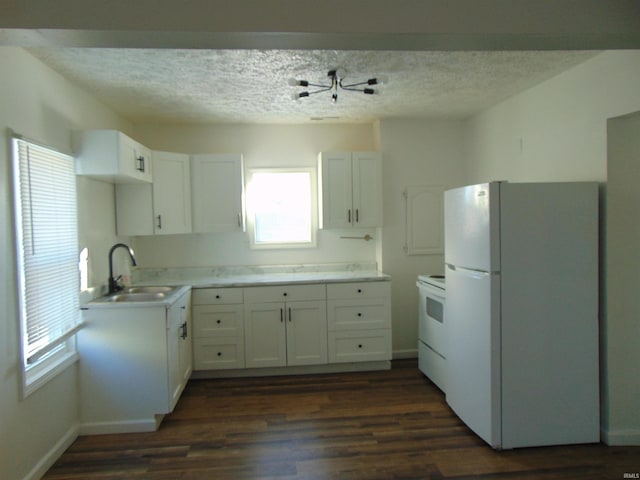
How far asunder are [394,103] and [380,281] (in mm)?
1669

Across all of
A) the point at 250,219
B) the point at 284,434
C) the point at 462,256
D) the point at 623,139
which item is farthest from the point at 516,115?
the point at 284,434

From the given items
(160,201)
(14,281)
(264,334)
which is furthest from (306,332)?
(14,281)

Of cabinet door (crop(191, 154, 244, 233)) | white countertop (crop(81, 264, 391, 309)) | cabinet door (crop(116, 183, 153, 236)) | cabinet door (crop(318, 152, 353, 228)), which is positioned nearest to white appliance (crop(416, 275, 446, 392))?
white countertop (crop(81, 264, 391, 309))

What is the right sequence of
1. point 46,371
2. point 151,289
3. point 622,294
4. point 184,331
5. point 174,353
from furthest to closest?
point 151,289 < point 184,331 < point 174,353 < point 622,294 < point 46,371

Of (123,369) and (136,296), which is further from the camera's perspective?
(136,296)

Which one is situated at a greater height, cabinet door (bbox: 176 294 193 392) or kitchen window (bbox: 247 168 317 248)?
kitchen window (bbox: 247 168 317 248)

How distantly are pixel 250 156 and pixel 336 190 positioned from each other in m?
A: 1.02

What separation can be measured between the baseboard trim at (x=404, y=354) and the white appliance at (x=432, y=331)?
1.22 ft

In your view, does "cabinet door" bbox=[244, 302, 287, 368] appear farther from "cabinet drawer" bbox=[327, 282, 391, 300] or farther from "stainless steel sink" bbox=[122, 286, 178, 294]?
"stainless steel sink" bbox=[122, 286, 178, 294]

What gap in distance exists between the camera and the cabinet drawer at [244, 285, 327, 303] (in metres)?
3.55

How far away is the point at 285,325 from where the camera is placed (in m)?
3.58

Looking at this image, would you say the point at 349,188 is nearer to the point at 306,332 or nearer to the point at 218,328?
the point at 306,332

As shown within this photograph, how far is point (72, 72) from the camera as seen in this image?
2.57 meters

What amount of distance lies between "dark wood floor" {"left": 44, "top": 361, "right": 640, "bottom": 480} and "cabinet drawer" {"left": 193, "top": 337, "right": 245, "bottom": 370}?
321 millimetres
